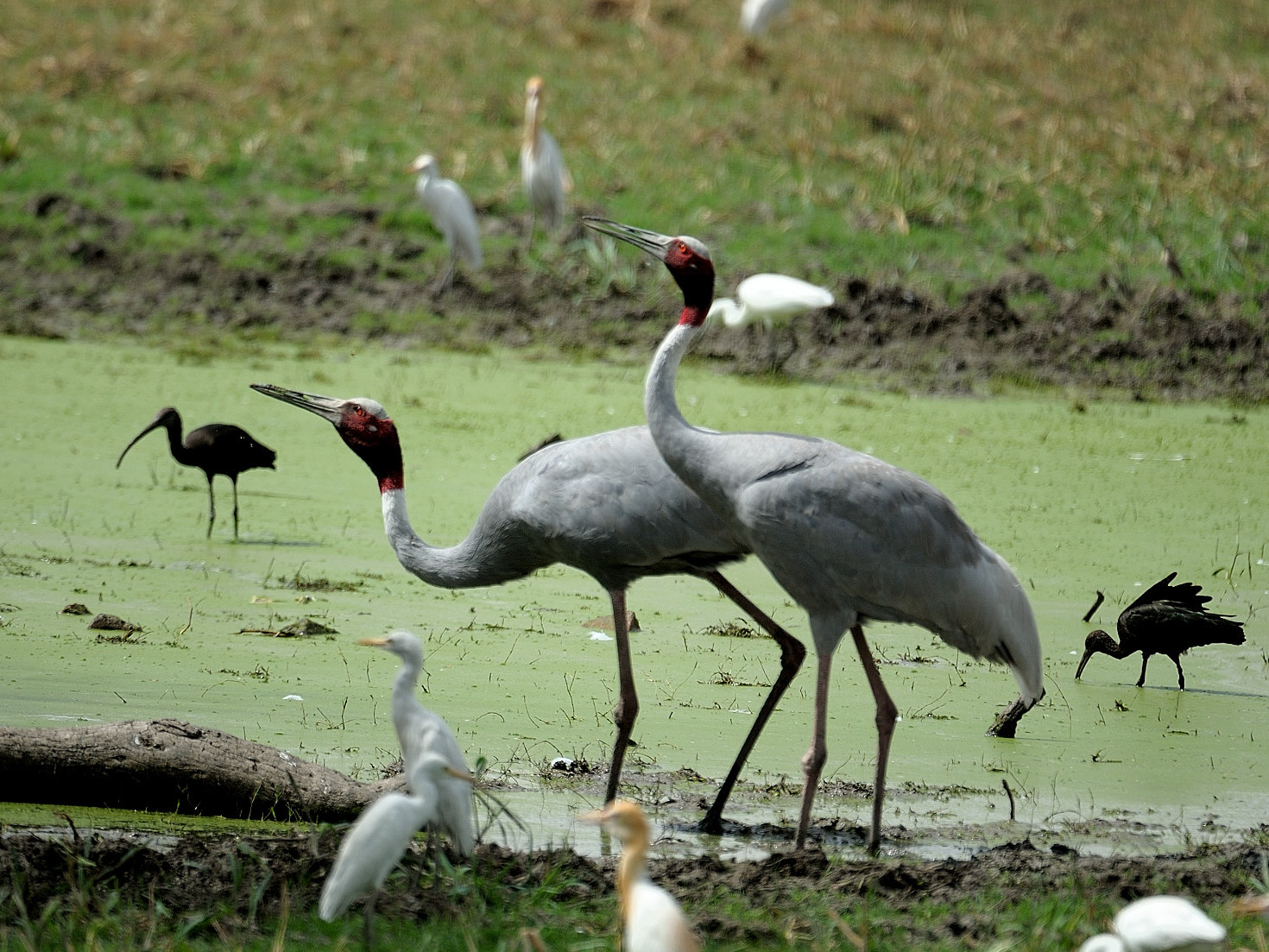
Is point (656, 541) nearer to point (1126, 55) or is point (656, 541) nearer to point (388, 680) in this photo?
point (388, 680)

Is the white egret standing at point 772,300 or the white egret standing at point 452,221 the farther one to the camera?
the white egret standing at point 452,221

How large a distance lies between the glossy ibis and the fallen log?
303 cm

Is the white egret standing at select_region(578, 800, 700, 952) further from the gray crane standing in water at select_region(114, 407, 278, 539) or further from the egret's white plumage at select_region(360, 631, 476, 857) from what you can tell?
the gray crane standing in water at select_region(114, 407, 278, 539)

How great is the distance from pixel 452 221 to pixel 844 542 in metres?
9.70

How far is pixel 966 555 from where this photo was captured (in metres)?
4.98

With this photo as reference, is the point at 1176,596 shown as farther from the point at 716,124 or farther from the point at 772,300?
the point at 716,124

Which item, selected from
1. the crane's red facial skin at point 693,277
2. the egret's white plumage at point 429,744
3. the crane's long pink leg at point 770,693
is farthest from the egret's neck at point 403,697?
the crane's red facial skin at point 693,277

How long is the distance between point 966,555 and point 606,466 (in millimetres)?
1206

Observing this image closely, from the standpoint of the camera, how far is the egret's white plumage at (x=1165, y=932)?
3.46 metres

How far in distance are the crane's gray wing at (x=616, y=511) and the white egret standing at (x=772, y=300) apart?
612 centimetres

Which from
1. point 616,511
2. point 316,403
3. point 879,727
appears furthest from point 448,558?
point 879,727

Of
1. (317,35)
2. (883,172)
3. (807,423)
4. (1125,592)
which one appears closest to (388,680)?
(1125,592)

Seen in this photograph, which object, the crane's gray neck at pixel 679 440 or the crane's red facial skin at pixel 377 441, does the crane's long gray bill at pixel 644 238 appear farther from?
the crane's red facial skin at pixel 377 441

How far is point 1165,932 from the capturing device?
137 inches
